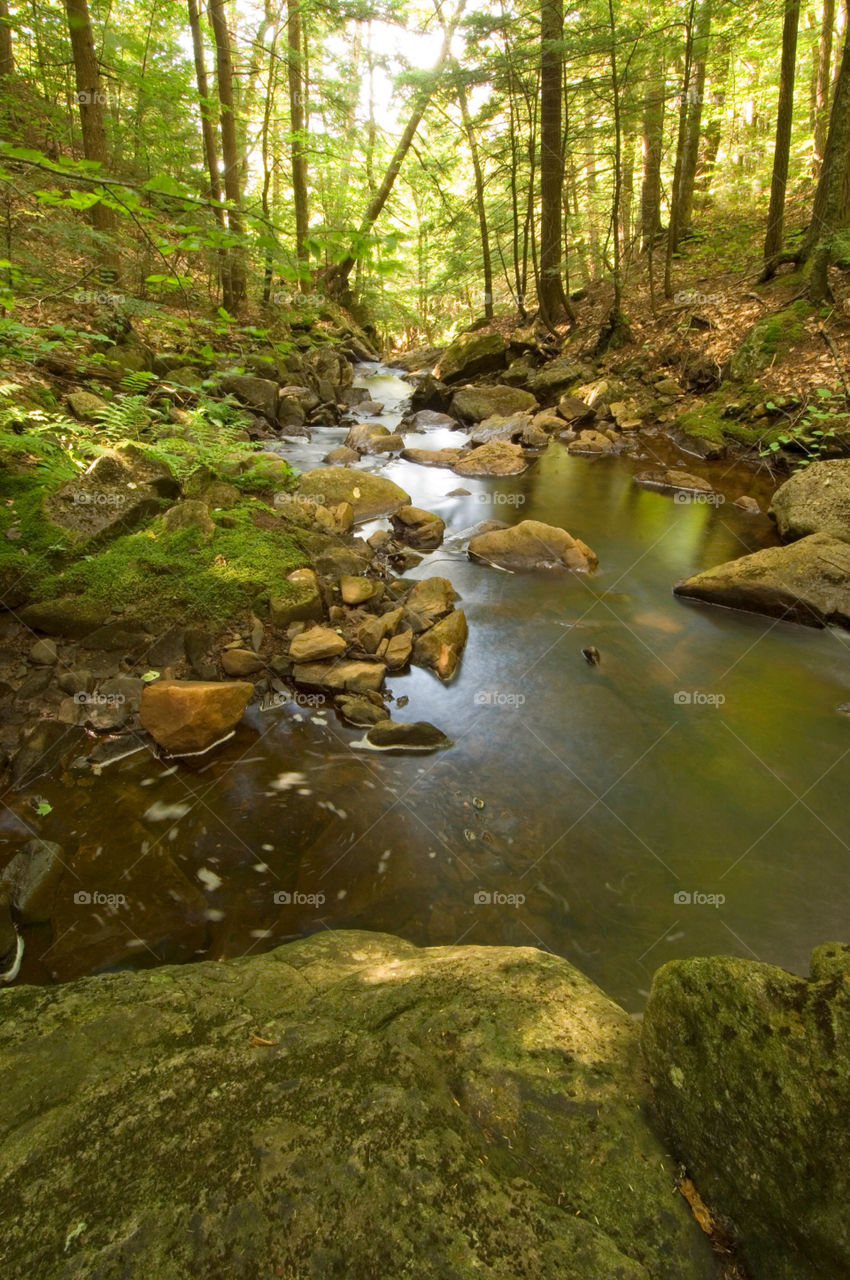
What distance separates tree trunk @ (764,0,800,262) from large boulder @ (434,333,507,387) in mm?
6551

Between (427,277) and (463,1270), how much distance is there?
35.0 meters

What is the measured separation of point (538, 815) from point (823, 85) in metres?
22.9

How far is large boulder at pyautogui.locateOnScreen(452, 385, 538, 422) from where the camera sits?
1410cm

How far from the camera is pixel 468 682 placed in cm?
521

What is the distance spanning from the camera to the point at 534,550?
7.34m

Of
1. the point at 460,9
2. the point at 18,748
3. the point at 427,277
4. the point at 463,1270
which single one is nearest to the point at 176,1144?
the point at 463,1270

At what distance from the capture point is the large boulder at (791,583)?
591 centimetres

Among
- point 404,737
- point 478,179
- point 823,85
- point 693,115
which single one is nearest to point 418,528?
point 404,737

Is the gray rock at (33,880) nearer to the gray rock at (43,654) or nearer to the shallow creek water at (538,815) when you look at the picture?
the shallow creek water at (538,815)

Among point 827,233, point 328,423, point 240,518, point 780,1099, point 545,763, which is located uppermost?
point 827,233

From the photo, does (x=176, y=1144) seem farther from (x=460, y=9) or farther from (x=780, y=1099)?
(x=460, y=9)

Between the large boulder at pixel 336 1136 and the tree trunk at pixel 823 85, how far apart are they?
21.4 metres

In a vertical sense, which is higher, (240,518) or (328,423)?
(328,423)

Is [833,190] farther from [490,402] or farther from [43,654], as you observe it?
[43,654]
